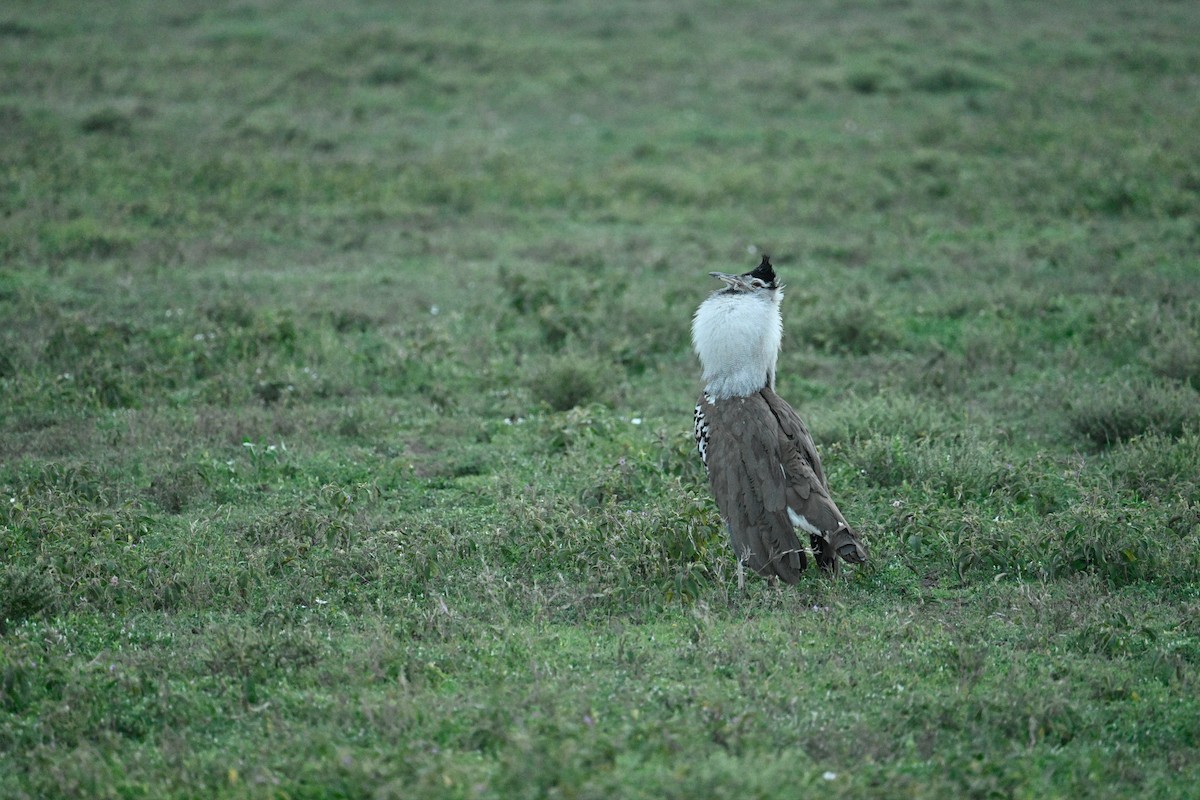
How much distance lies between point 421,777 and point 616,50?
744 inches

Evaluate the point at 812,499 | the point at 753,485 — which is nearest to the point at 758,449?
the point at 753,485

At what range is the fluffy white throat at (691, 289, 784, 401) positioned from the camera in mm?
6406

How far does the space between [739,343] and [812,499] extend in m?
0.99

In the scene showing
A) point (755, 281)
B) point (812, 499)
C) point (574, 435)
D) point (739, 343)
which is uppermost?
point (755, 281)

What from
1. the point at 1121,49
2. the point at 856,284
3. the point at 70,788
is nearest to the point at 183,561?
the point at 70,788

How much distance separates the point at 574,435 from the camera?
7.70 metres

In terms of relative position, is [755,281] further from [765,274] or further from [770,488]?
[770,488]

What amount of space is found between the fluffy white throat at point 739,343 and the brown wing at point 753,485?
108 millimetres

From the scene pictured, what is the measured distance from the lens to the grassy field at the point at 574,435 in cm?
456

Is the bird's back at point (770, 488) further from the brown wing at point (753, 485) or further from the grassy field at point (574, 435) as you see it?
the grassy field at point (574, 435)

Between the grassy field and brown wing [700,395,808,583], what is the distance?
0.19m

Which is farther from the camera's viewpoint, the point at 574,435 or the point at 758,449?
the point at 574,435

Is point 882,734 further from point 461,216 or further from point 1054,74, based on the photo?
point 1054,74

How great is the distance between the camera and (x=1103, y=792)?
4211 millimetres
